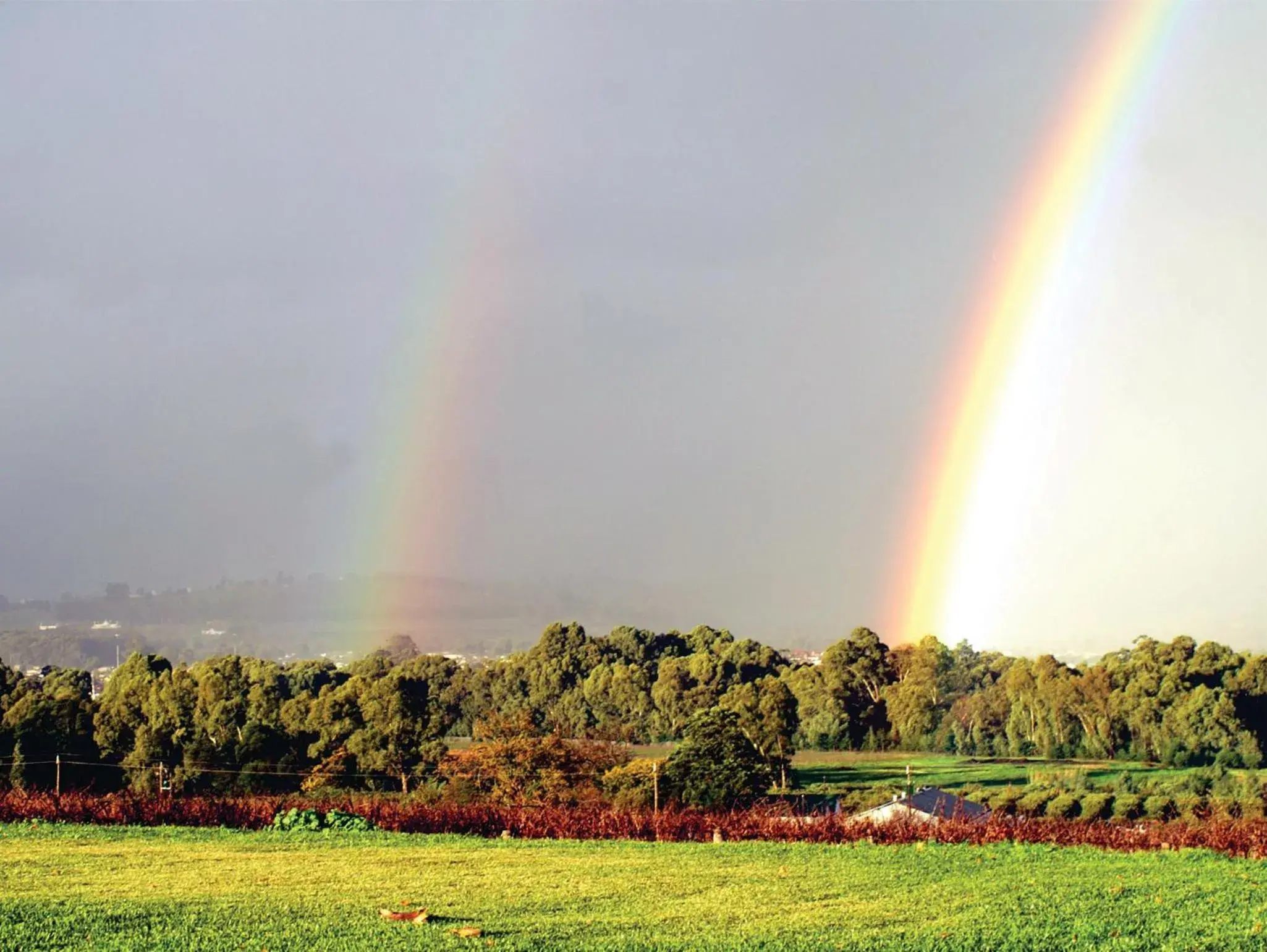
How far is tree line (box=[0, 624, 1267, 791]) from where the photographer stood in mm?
47438

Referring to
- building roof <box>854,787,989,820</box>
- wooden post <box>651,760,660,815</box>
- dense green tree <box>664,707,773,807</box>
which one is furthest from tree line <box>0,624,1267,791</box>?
building roof <box>854,787,989,820</box>

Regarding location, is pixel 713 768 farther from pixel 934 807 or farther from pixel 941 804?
pixel 941 804

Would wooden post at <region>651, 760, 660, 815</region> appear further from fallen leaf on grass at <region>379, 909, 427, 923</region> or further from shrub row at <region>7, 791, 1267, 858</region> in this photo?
fallen leaf on grass at <region>379, 909, 427, 923</region>

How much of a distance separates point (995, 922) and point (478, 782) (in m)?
24.7

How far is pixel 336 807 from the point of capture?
75.9 ft

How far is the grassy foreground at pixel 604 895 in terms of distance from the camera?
10625 mm

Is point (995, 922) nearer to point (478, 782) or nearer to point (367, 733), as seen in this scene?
point (478, 782)

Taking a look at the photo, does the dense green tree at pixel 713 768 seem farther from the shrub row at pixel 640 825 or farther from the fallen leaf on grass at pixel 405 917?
the fallen leaf on grass at pixel 405 917

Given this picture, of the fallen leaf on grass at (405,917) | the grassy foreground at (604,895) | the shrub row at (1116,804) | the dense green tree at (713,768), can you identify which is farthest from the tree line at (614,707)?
the fallen leaf on grass at (405,917)

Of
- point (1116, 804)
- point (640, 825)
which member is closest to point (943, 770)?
point (1116, 804)

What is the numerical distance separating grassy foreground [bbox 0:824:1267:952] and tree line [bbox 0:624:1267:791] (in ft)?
51.9

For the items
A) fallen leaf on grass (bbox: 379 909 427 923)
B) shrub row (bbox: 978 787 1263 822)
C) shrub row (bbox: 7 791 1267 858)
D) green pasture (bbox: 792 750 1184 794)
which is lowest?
green pasture (bbox: 792 750 1184 794)

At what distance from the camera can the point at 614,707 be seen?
82.2 m

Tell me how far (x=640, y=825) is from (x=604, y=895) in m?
8.51
